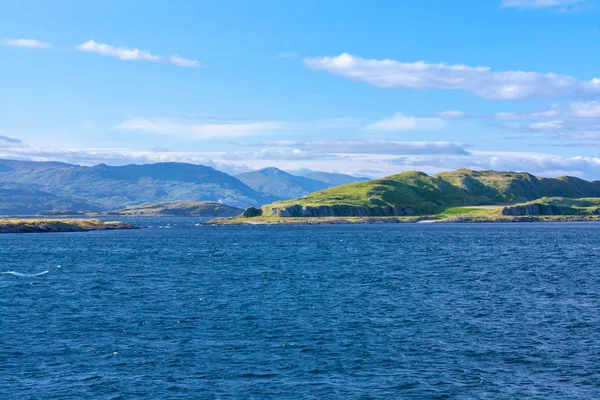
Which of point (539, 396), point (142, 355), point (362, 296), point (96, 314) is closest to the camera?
point (539, 396)

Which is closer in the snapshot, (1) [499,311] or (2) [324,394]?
(2) [324,394]

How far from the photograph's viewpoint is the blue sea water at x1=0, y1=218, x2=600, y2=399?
43.0 metres

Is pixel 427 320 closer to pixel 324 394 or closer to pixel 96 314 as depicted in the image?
pixel 324 394

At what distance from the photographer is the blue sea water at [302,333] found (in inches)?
1694

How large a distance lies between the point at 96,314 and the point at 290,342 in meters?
24.4

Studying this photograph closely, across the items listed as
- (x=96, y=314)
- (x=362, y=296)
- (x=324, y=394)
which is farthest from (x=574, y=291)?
(x=96, y=314)

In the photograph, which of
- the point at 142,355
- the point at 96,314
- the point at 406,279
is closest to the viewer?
the point at 142,355

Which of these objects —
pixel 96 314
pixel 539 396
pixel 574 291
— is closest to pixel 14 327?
pixel 96 314

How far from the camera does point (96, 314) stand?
6756 centimetres

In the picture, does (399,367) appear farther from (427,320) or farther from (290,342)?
(427,320)

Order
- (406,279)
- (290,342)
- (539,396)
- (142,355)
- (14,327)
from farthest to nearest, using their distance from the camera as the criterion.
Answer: (406,279)
(14,327)
(290,342)
(142,355)
(539,396)

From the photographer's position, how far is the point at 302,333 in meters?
58.5

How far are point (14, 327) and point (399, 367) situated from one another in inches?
1480

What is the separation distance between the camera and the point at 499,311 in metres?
68.9
